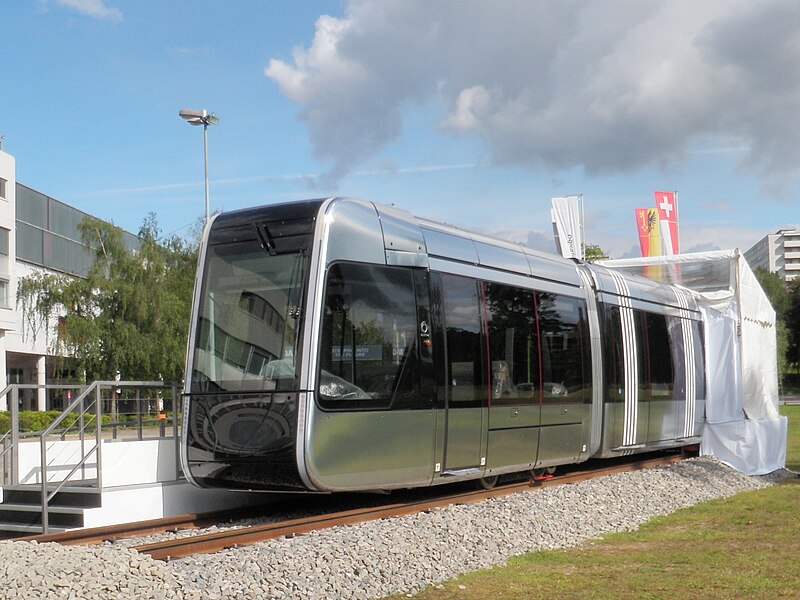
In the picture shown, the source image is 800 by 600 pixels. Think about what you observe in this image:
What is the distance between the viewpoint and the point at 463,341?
11.9m

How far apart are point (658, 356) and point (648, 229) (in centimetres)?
2044

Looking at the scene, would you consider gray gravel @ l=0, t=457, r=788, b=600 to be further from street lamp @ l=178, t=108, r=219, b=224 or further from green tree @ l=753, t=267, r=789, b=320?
green tree @ l=753, t=267, r=789, b=320

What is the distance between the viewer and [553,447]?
46.2 ft

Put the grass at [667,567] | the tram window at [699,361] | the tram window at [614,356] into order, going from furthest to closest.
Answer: the tram window at [699,361]
the tram window at [614,356]
the grass at [667,567]

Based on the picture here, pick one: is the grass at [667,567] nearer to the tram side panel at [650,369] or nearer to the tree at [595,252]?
the tram side panel at [650,369]

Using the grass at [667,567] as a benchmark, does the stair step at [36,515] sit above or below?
above

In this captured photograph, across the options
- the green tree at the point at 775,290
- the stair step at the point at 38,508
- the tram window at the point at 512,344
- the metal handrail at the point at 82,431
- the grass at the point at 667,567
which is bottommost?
the grass at the point at 667,567

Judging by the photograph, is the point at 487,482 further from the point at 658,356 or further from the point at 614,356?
the point at 658,356

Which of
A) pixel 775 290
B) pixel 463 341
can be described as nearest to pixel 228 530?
pixel 463 341

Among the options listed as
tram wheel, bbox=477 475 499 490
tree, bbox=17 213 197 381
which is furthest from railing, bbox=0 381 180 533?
tree, bbox=17 213 197 381

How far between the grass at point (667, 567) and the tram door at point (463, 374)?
2.08 metres

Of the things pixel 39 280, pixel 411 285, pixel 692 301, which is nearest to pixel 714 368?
pixel 692 301

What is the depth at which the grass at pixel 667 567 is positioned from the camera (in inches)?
297

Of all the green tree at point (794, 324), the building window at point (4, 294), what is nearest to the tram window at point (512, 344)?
the building window at point (4, 294)
